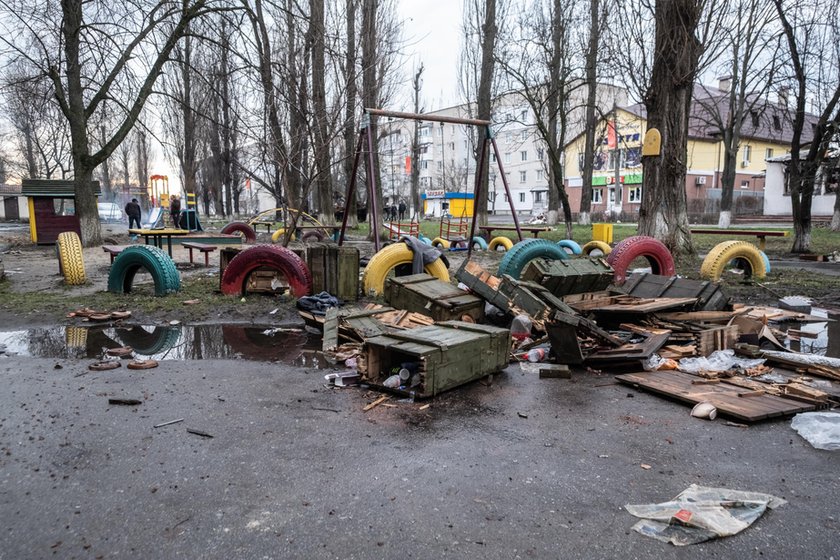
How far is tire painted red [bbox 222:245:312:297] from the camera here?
8672 millimetres

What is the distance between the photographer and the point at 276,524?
2.77 meters

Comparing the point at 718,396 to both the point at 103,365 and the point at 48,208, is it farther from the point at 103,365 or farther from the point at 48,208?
the point at 48,208

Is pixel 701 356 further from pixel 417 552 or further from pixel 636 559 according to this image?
pixel 417 552

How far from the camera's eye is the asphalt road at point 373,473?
8.61 feet

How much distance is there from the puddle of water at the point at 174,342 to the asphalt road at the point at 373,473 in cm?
107

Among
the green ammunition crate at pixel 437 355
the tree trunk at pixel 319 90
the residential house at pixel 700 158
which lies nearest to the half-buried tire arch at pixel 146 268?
the tree trunk at pixel 319 90

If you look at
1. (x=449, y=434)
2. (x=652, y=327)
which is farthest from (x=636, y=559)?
(x=652, y=327)

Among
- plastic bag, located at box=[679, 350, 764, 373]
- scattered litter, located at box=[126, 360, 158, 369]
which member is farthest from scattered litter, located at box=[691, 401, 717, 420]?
scattered litter, located at box=[126, 360, 158, 369]

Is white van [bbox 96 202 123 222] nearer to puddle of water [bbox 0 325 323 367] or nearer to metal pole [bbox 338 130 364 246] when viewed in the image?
metal pole [bbox 338 130 364 246]

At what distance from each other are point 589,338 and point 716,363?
1236 millimetres

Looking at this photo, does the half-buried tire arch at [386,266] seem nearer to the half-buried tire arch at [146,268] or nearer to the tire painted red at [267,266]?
the tire painted red at [267,266]

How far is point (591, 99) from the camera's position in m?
25.6

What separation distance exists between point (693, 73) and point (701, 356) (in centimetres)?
901

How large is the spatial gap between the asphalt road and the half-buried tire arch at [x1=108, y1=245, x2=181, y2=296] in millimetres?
4324
